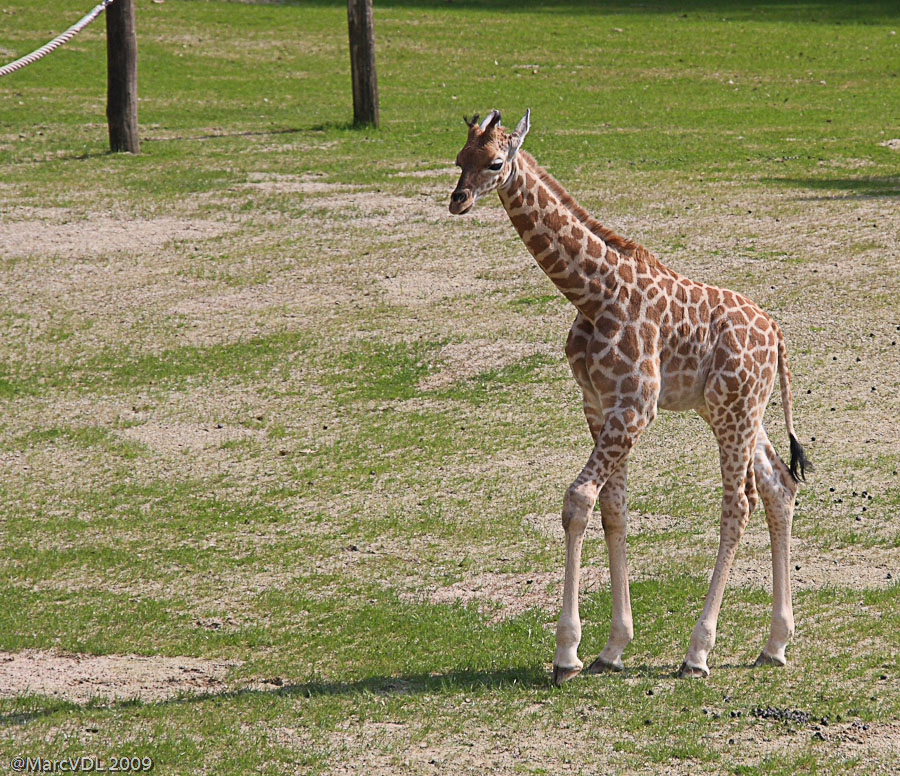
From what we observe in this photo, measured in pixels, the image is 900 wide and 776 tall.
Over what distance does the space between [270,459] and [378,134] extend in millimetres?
14434

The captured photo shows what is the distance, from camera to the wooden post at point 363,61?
23.3 m

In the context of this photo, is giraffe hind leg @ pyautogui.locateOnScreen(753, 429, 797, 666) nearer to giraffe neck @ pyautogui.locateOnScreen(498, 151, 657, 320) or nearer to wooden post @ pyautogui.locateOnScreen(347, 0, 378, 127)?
giraffe neck @ pyautogui.locateOnScreen(498, 151, 657, 320)

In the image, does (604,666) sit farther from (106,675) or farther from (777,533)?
(106,675)

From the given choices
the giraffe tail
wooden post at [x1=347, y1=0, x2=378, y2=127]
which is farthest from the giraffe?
wooden post at [x1=347, y1=0, x2=378, y2=127]

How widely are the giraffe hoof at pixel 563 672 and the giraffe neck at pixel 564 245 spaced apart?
215 cm

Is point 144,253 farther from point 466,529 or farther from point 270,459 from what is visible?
point 466,529

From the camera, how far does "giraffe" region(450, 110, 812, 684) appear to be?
23.3 ft

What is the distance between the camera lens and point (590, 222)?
750 centimetres

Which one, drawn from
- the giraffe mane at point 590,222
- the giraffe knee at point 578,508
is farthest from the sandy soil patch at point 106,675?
the giraffe mane at point 590,222

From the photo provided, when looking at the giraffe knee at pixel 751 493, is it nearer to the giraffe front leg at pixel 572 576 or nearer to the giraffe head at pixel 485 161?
the giraffe front leg at pixel 572 576

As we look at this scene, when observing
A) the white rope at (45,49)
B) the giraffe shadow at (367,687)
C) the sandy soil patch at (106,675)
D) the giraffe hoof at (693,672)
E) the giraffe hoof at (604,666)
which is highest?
the white rope at (45,49)

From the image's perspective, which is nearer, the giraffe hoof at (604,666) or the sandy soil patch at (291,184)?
the giraffe hoof at (604,666)

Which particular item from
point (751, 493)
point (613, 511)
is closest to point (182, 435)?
point (613, 511)

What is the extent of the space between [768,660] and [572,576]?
1.48 m
